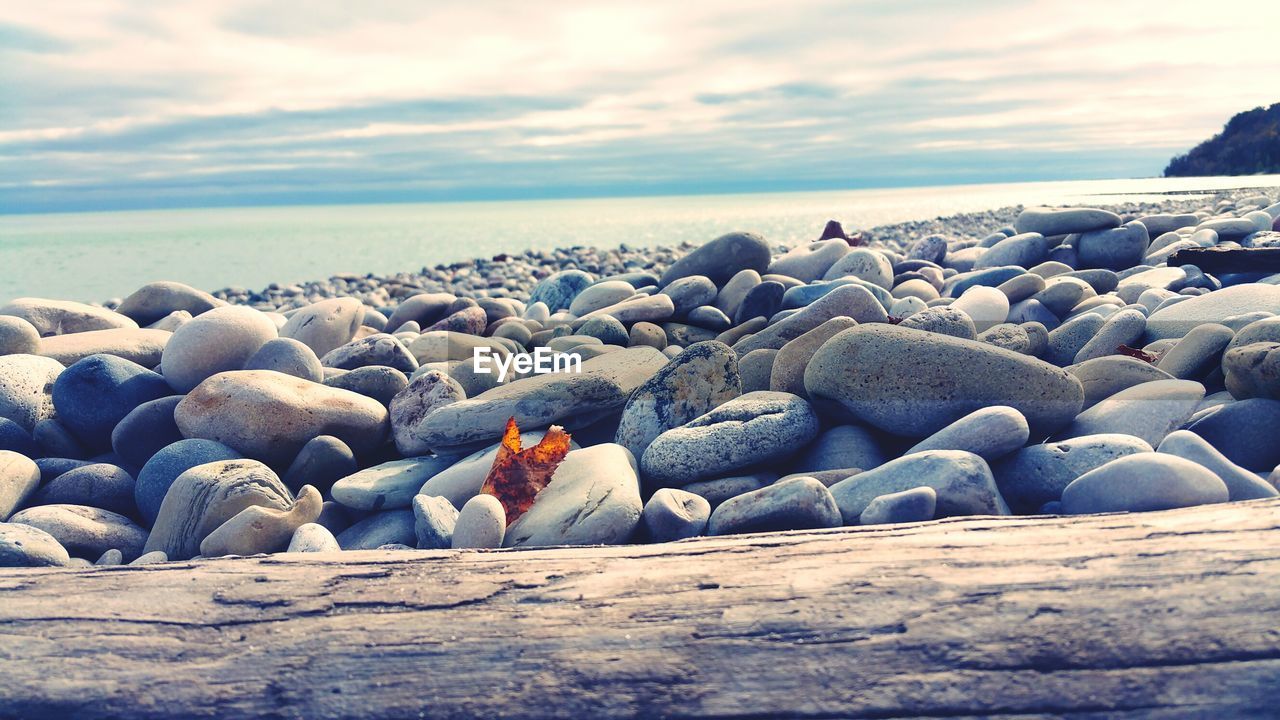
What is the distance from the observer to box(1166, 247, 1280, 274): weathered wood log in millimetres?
5648

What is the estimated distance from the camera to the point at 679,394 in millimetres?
3893

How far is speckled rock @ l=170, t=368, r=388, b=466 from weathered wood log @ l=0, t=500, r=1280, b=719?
1947 mm

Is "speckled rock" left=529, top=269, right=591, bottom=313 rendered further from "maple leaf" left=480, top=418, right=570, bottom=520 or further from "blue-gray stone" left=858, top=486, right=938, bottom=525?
"blue-gray stone" left=858, top=486, right=938, bottom=525

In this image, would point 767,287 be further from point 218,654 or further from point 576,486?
point 218,654

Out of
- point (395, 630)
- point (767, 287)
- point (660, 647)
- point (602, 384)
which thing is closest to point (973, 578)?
point (660, 647)

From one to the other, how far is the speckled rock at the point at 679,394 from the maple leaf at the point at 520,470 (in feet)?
1.35

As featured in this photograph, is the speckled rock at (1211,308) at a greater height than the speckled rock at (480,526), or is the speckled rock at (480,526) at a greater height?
the speckled rock at (1211,308)

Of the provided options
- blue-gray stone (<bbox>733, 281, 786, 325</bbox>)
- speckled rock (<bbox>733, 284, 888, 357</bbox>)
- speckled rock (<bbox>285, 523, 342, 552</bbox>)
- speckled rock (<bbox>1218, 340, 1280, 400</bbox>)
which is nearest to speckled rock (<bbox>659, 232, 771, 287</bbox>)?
blue-gray stone (<bbox>733, 281, 786, 325</bbox>)

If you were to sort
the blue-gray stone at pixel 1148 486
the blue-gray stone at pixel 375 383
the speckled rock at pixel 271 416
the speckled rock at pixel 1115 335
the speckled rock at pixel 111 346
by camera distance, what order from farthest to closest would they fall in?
the speckled rock at pixel 111 346 < the blue-gray stone at pixel 375 383 < the speckled rock at pixel 1115 335 < the speckled rock at pixel 271 416 < the blue-gray stone at pixel 1148 486

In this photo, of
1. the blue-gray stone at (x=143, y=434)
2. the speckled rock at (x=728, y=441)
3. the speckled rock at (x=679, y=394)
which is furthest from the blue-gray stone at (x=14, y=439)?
the speckled rock at (x=728, y=441)

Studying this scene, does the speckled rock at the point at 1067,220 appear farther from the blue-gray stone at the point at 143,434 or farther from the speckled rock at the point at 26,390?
the speckled rock at the point at 26,390

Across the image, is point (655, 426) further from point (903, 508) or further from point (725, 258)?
point (725, 258)

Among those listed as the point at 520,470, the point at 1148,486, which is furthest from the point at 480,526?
the point at 1148,486

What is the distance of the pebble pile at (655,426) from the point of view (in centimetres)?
296
